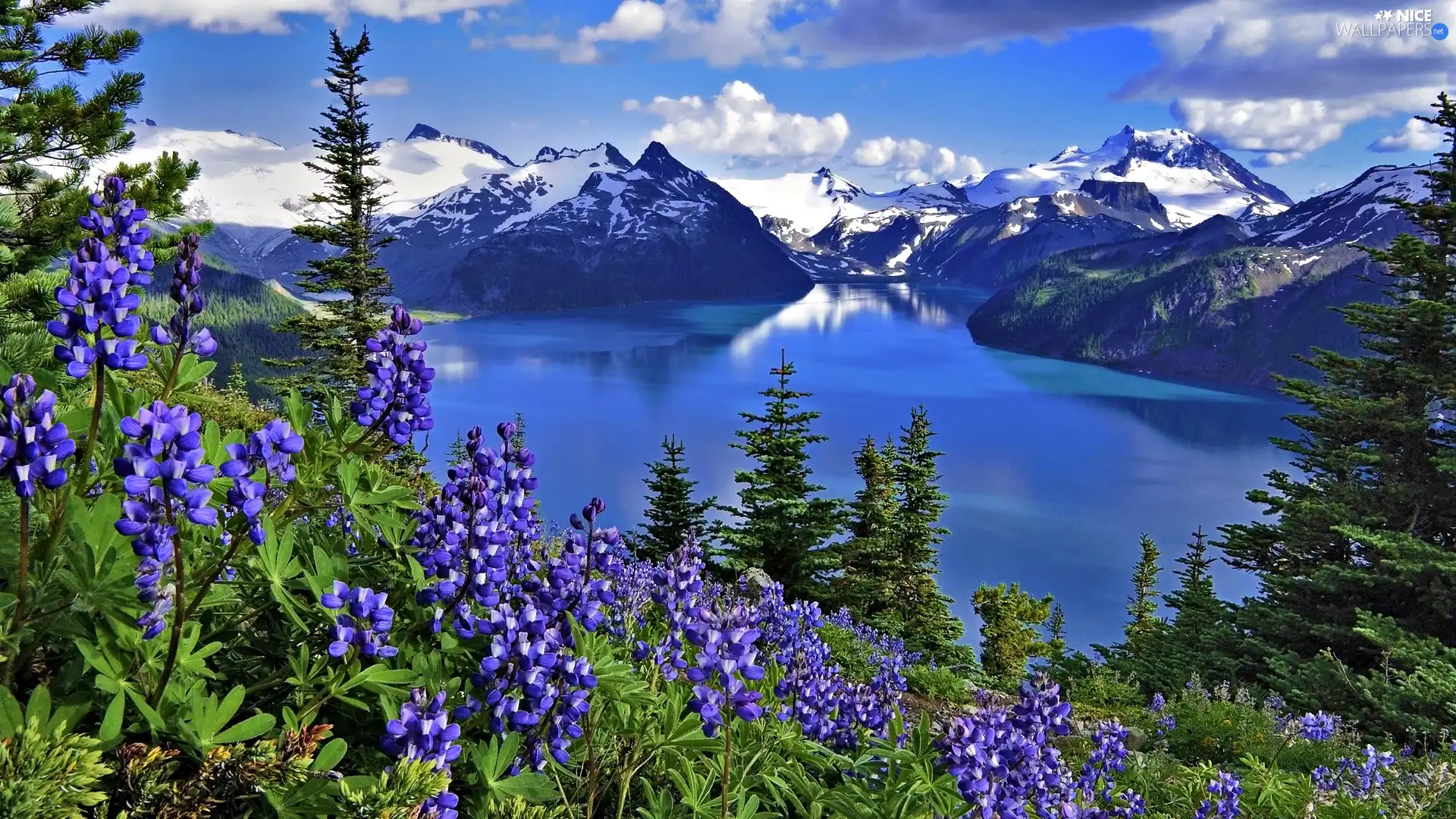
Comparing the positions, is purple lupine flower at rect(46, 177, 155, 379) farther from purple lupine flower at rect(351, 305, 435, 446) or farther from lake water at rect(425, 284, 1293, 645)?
lake water at rect(425, 284, 1293, 645)

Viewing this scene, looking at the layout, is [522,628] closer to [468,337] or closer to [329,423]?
[329,423]

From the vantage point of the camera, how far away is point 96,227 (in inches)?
78.0

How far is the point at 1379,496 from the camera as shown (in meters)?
15.1

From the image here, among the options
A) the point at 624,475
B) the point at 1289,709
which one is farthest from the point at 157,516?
the point at 624,475

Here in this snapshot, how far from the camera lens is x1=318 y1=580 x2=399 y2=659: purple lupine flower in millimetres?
1836

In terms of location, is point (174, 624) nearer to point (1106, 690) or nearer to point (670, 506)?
point (1106, 690)

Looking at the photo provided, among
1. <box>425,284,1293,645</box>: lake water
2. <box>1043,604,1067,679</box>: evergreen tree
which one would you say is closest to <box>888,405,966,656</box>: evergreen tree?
<box>425,284,1293,645</box>: lake water

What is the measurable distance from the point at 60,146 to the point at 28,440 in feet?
44.2

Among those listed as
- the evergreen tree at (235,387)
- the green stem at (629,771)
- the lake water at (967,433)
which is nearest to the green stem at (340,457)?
the green stem at (629,771)

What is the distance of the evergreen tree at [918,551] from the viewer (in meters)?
23.1

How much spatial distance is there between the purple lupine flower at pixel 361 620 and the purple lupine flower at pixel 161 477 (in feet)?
1.10

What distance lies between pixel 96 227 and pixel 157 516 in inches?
35.2

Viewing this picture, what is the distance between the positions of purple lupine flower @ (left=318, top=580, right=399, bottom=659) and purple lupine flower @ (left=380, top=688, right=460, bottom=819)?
0.49ft

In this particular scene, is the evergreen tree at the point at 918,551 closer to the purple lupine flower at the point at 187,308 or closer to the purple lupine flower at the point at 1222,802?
the purple lupine flower at the point at 1222,802
